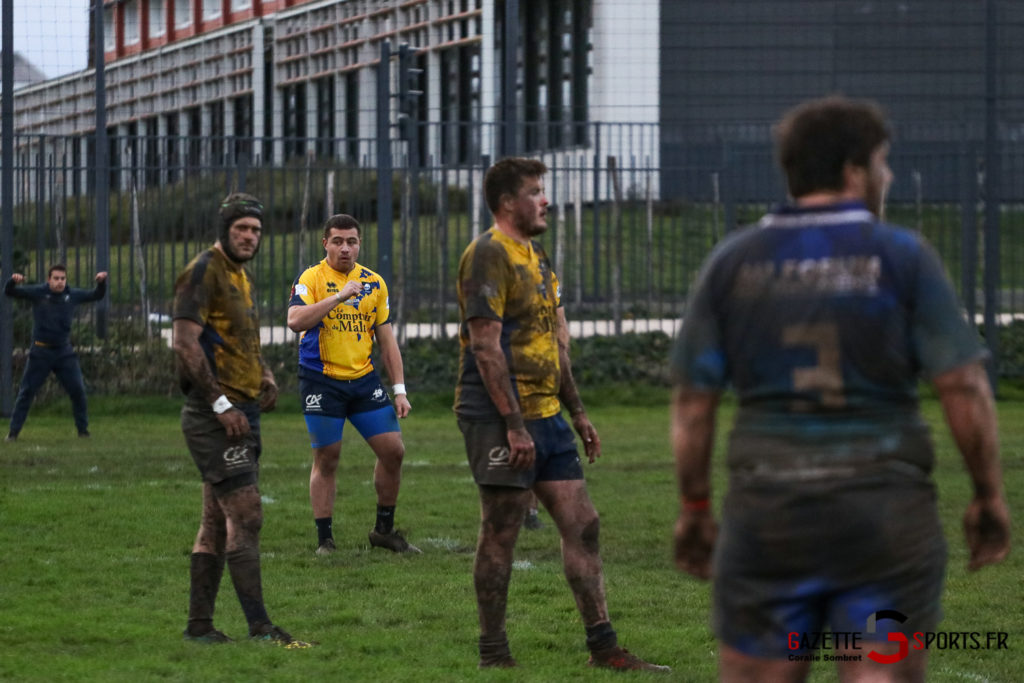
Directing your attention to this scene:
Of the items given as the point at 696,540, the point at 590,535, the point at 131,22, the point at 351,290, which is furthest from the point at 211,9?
the point at 696,540

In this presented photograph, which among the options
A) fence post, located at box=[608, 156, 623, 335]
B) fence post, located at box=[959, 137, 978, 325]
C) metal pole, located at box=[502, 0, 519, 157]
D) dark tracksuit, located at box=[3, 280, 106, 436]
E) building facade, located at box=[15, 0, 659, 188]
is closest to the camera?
dark tracksuit, located at box=[3, 280, 106, 436]

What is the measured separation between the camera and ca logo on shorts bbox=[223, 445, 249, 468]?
6.02 metres

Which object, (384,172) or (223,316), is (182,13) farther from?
(223,316)

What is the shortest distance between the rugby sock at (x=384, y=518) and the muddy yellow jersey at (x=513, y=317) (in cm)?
282

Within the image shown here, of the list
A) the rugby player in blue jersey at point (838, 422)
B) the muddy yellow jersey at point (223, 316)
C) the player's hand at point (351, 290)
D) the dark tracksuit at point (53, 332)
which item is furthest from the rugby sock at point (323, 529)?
the dark tracksuit at point (53, 332)

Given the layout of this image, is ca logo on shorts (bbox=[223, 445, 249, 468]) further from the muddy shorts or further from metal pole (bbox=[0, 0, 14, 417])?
metal pole (bbox=[0, 0, 14, 417])

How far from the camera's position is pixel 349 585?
757 centimetres

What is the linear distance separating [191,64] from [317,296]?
1786 cm

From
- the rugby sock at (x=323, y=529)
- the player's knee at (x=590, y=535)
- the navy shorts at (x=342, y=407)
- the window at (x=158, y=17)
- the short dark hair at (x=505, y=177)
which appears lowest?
the rugby sock at (x=323, y=529)

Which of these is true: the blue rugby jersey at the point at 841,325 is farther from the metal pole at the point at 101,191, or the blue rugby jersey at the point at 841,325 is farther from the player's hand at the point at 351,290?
the metal pole at the point at 101,191

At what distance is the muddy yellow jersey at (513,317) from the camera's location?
18.7 feet

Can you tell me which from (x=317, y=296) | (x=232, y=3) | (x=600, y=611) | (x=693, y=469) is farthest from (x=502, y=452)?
(x=232, y=3)

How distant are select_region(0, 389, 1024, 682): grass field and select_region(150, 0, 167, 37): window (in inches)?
506

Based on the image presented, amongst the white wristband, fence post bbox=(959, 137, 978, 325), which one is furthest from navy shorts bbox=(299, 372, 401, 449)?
fence post bbox=(959, 137, 978, 325)
